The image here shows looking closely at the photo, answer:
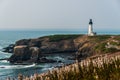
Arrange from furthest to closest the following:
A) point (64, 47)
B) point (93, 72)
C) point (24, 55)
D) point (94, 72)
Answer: point (64, 47) → point (24, 55) → point (93, 72) → point (94, 72)

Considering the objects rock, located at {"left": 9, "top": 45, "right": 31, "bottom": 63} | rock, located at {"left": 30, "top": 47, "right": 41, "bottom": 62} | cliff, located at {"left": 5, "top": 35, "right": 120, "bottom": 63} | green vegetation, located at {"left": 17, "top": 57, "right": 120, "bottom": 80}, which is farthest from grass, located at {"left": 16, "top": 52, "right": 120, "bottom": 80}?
rock, located at {"left": 9, "top": 45, "right": 31, "bottom": 63}

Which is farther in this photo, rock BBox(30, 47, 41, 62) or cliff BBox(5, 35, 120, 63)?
cliff BBox(5, 35, 120, 63)

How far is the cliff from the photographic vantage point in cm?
12275

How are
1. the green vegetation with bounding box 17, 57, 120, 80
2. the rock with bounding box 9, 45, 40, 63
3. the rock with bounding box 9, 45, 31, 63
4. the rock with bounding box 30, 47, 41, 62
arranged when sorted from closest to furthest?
the green vegetation with bounding box 17, 57, 120, 80 < the rock with bounding box 30, 47, 41, 62 < the rock with bounding box 9, 45, 40, 63 < the rock with bounding box 9, 45, 31, 63

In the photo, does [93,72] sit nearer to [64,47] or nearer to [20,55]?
[20,55]

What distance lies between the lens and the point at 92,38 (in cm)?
14525

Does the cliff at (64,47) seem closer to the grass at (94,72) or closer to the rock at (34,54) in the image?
the rock at (34,54)

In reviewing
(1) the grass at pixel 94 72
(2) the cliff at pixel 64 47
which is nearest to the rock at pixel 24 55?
(2) the cliff at pixel 64 47

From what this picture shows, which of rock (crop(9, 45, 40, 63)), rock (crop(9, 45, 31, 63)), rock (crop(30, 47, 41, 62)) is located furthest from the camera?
rock (crop(9, 45, 31, 63))

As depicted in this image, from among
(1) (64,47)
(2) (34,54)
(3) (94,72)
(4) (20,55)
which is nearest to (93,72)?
(3) (94,72)

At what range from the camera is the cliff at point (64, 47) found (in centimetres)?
12275

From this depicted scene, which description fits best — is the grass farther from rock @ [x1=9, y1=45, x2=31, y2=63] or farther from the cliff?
rock @ [x1=9, y1=45, x2=31, y2=63]

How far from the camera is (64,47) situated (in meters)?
145

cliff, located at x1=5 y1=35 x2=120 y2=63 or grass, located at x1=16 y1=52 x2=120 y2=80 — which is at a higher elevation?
grass, located at x1=16 y1=52 x2=120 y2=80
